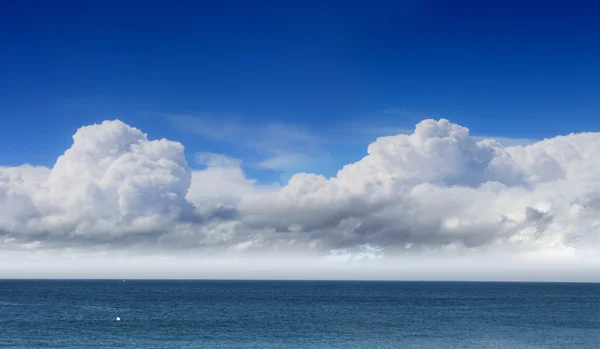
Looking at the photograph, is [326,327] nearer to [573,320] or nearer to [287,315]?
[287,315]

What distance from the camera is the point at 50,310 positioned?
154m

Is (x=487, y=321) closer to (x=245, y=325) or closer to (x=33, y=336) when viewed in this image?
(x=245, y=325)

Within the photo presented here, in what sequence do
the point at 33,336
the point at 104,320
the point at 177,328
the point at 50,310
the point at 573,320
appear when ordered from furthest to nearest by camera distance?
the point at 50,310 → the point at 573,320 → the point at 104,320 → the point at 177,328 → the point at 33,336

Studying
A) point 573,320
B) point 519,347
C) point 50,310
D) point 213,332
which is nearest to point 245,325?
point 213,332

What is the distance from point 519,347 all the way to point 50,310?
398ft

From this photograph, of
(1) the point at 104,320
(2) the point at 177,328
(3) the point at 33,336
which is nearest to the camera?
(3) the point at 33,336

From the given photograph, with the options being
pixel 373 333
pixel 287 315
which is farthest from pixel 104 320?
pixel 373 333

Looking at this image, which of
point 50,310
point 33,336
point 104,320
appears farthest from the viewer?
point 50,310

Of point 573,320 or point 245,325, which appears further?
point 573,320

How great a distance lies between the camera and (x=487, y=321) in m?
133

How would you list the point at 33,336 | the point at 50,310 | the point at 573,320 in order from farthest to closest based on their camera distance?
the point at 50,310, the point at 573,320, the point at 33,336

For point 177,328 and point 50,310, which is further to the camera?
point 50,310

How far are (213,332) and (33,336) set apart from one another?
32.1 m

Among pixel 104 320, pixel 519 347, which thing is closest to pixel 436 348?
pixel 519 347
